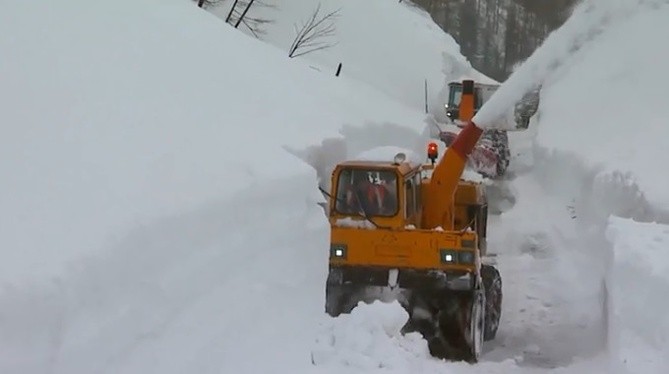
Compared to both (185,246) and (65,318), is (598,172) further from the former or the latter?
(65,318)

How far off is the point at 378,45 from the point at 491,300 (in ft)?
78.4

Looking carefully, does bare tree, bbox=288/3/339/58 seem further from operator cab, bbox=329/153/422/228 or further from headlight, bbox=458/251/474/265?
headlight, bbox=458/251/474/265

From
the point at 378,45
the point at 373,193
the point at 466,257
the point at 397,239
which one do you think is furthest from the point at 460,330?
the point at 378,45

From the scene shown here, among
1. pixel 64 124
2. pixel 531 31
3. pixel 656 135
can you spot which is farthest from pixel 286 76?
pixel 531 31

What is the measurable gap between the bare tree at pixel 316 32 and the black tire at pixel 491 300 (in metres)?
17.2

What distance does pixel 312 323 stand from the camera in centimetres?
723

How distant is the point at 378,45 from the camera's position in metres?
33.2

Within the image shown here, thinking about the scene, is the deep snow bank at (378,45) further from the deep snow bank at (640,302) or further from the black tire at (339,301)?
the deep snow bank at (640,302)

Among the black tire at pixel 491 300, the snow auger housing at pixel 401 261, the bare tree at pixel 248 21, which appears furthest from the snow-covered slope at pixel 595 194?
the bare tree at pixel 248 21

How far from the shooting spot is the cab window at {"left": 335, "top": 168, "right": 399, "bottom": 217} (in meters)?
9.36

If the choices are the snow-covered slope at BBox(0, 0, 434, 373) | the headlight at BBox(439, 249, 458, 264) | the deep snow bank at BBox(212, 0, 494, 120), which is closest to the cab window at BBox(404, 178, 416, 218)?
the headlight at BBox(439, 249, 458, 264)

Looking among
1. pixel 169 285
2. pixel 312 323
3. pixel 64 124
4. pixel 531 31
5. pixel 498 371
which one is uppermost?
pixel 531 31

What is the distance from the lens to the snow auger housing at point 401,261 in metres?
9.18

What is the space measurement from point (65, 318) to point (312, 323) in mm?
3153
